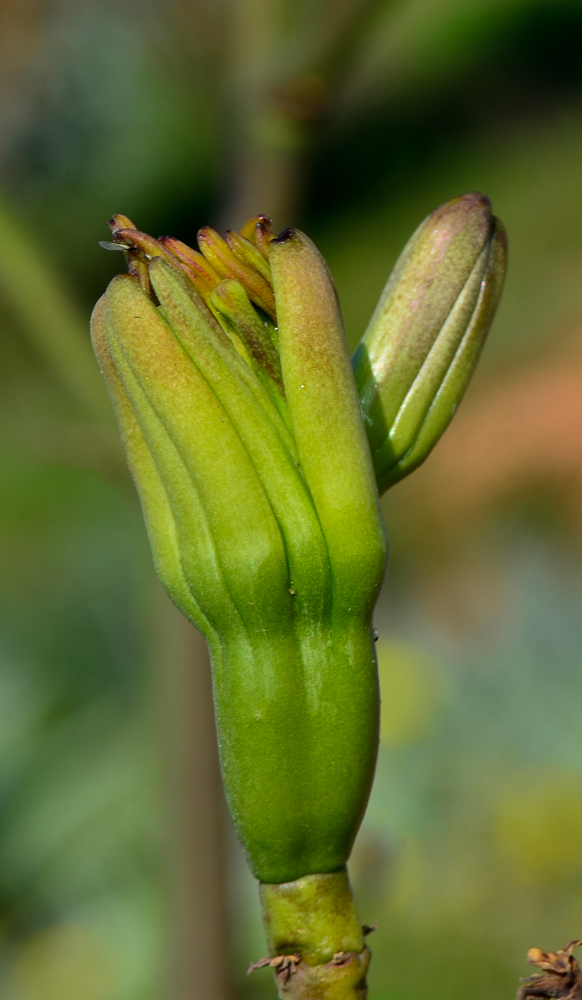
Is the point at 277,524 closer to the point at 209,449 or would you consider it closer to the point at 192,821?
the point at 209,449

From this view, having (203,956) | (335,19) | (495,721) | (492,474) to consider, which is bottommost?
(203,956)

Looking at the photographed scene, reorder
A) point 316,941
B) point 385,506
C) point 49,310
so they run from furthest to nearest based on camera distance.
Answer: point 385,506 < point 49,310 < point 316,941

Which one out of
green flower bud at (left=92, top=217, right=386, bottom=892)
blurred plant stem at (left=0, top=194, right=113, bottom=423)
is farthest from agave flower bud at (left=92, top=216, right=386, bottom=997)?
blurred plant stem at (left=0, top=194, right=113, bottom=423)

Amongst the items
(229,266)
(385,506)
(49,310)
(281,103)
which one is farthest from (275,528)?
(385,506)

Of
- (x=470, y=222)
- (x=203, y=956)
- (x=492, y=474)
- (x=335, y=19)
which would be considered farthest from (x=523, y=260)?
(x=470, y=222)

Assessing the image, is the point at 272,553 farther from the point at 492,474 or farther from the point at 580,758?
the point at 492,474

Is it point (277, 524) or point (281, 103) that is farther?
point (281, 103)

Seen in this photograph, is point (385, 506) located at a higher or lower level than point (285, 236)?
higher

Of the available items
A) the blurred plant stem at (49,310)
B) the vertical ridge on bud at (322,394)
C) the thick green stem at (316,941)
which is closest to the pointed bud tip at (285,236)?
the vertical ridge on bud at (322,394)

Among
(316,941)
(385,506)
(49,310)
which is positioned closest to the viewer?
(316,941)
